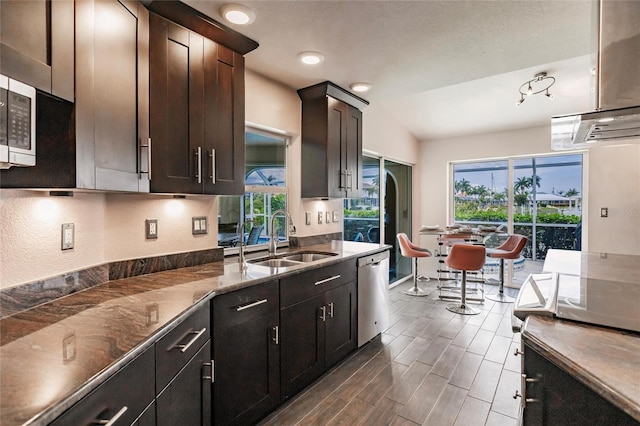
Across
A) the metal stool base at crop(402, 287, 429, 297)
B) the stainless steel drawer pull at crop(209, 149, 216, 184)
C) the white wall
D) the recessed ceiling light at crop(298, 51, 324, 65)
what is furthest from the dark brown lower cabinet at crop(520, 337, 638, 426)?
the white wall

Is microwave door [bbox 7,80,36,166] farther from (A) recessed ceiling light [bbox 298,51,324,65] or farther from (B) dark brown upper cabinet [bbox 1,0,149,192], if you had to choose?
(A) recessed ceiling light [bbox 298,51,324,65]

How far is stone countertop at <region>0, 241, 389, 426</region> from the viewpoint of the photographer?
74 cm

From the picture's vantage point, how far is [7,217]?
4.26ft

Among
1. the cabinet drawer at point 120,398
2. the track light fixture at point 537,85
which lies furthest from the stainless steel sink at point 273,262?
the track light fixture at point 537,85

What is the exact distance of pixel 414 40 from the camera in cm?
221

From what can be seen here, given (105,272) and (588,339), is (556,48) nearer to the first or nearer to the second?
(588,339)

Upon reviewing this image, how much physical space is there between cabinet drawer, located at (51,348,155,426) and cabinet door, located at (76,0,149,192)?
2.48 feet

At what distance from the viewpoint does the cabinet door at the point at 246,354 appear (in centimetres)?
169

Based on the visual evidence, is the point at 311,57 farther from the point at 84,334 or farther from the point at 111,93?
the point at 84,334

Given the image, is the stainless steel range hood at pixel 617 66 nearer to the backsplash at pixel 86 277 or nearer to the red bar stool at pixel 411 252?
the backsplash at pixel 86 277

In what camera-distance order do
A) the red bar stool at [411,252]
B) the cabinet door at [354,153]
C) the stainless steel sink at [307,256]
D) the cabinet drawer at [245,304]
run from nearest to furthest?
the cabinet drawer at [245,304] < the stainless steel sink at [307,256] < the cabinet door at [354,153] < the red bar stool at [411,252]

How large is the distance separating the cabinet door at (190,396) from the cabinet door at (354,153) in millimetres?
2346

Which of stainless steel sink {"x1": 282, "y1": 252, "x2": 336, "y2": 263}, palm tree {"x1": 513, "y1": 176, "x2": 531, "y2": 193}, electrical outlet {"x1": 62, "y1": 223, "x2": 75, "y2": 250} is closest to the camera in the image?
electrical outlet {"x1": 62, "y1": 223, "x2": 75, "y2": 250}

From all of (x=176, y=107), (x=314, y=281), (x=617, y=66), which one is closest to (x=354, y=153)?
(x=314, y=281)
